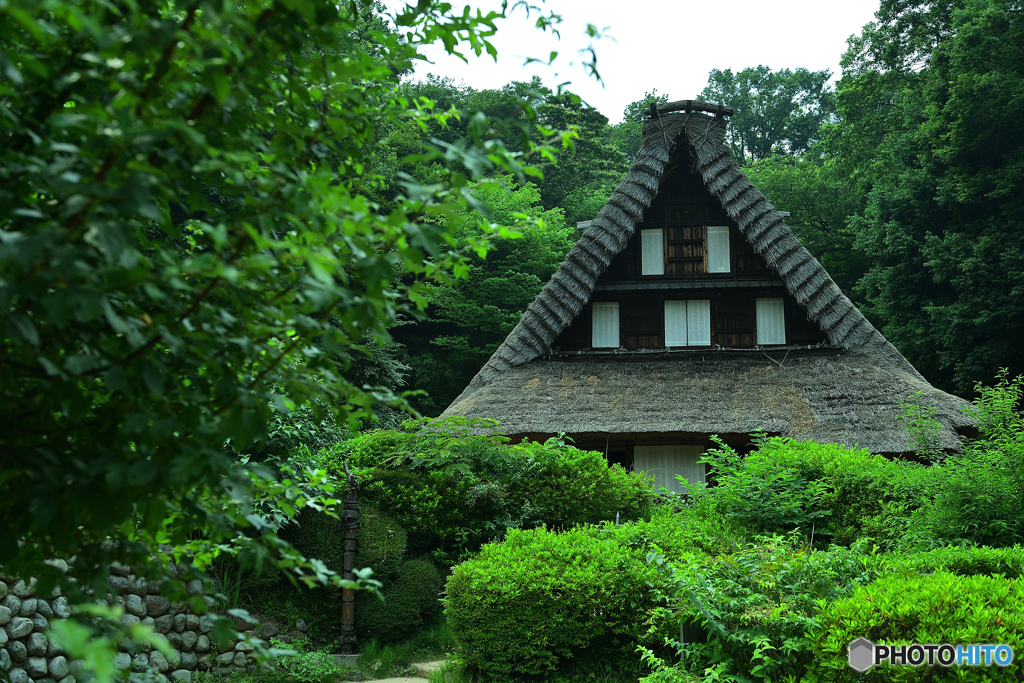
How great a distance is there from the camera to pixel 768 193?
30.7 meters

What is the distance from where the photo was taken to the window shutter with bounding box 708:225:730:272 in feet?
52.9

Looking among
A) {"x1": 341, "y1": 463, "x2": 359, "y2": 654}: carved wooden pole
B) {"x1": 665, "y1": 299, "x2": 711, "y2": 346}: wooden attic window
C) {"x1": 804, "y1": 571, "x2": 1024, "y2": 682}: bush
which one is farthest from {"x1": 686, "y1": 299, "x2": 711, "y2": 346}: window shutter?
{"x1": 804, "y1": 571, "x2": 1024, "y2": 682}: bush

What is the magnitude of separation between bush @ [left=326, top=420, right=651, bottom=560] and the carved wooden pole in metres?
0.41

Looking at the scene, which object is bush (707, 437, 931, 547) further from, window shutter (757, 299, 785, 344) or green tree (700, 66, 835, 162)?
green tree (700, 66, 835, 162)

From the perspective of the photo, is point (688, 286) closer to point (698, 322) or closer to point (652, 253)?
point (698, 322)

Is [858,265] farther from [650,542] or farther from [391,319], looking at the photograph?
[391,319]

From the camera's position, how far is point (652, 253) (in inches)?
640

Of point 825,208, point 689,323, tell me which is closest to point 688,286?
point 689,323

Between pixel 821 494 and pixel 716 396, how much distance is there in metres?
6.48

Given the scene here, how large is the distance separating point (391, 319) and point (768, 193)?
31.0 metres

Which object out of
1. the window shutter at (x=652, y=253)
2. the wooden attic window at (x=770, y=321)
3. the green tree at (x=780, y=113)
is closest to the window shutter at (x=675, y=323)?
the window shutter at (x=652, y=253)

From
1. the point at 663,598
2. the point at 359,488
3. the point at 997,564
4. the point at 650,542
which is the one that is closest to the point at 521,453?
the point at 359,488

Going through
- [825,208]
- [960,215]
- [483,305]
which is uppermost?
[825,208]

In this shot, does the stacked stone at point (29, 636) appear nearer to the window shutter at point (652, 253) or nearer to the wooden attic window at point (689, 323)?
the wooden attic window at point (689, 323)
